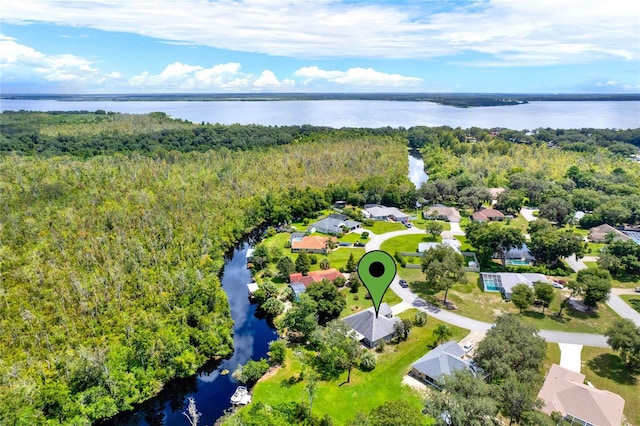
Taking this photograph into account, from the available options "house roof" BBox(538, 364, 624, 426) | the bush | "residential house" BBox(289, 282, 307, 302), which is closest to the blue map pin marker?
the bush

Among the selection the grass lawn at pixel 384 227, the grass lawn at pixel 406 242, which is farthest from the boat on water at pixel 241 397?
the grass lawn at pixel 384 227

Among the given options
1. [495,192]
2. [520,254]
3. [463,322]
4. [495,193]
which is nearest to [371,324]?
[463,322]

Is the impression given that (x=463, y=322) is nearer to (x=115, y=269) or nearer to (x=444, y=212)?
(x=444, y=212)

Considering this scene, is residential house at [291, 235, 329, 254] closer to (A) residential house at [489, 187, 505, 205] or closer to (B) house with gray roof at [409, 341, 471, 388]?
(B) house with gray roof at [409, 341, 471, 388]

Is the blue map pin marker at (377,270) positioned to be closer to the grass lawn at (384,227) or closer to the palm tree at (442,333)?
the palm tree at (442,333)

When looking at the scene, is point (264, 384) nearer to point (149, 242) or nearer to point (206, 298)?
point (206, 298)

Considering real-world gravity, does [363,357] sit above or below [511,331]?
below

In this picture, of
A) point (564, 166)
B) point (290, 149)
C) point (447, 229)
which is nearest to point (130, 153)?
point (290, 149)
